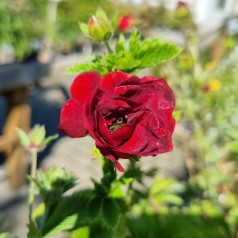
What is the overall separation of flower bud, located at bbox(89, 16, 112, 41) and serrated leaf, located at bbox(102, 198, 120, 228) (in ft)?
0.67

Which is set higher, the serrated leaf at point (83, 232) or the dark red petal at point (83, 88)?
the dark red petal at point (83, 88)

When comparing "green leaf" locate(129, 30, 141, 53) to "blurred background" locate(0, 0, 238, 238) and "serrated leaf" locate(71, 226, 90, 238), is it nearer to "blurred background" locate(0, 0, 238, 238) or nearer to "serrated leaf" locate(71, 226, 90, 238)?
"serrated leaf" locate(71, 226, 90, 238)

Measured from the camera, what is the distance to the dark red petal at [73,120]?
394 mm

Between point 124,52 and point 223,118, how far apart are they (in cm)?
143

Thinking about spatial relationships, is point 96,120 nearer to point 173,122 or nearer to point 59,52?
point 173,122

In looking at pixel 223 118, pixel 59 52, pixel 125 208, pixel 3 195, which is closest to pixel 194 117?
pixel 223 118

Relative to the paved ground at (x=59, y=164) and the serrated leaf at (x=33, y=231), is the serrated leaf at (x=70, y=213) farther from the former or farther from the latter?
the paved ground at (x=59, y=164)

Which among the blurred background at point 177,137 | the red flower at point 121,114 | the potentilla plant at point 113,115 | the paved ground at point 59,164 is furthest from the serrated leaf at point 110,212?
the paved ground at point 59,164

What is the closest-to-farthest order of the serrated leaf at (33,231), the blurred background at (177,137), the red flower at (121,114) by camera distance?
1. the red flower at (121,114)
2. the serrated leaf at (33,231)
3. the blurred background at (177,137)

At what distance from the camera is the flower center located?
40 cm

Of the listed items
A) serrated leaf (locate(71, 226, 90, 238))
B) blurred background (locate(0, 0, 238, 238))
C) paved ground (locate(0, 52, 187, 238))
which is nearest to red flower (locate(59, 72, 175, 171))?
serrated leaf (locate(71, 226, 90, 238))

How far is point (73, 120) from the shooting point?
1.30 ft

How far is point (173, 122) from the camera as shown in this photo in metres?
0.40

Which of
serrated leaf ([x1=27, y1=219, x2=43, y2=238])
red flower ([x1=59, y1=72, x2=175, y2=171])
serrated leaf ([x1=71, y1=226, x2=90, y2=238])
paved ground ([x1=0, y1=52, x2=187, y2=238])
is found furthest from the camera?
paved ground ([x1=0, y1=52, x2=187, y2=238])
